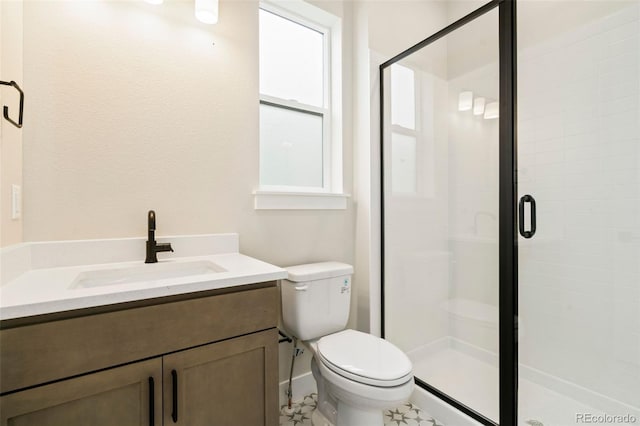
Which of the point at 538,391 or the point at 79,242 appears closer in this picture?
the point at 79,242

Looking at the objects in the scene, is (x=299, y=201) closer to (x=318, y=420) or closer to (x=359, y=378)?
(x=359, y=378)

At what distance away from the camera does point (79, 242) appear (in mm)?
1216

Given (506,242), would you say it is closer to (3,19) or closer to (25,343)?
(25,343)

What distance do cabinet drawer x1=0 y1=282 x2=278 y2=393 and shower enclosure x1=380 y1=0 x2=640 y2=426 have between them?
1.17 metres

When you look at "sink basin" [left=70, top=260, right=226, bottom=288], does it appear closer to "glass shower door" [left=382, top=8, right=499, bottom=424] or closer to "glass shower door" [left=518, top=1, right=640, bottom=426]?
"glass shower door" [left=382, top=8, right=499, bottom=424]

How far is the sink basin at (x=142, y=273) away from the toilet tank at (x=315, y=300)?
0.43m

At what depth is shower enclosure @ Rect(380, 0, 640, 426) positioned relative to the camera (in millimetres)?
1458

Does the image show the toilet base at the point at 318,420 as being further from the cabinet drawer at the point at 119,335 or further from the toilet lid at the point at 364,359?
the cabinet drawer at the point at 119,335

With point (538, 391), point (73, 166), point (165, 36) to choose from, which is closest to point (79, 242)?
point (73, 166)

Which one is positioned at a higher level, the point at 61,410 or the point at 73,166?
the point at 73,166

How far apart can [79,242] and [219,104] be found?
872 millimetres

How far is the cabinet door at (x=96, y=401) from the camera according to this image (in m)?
0.74

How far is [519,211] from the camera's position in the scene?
1.38m

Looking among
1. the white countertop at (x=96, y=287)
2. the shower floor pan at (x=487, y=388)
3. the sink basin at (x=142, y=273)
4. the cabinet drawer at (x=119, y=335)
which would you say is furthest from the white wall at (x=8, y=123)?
the shower floor pan at (x=487, y=388)
